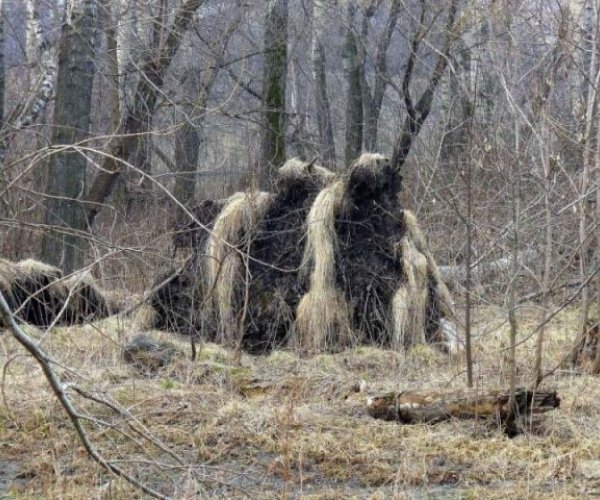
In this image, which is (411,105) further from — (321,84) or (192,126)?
(321,84)

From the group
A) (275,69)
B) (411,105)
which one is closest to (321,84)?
(275,69)

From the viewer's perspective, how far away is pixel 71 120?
1277 cm

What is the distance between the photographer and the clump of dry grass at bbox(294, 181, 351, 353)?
9188mm

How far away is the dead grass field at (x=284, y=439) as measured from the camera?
5.25 metres

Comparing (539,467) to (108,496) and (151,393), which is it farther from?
(151,393)

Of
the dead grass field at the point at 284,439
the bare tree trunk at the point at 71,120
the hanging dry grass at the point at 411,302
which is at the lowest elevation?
the dead grass field at the point at 284,439

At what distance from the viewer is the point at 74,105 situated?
12750 mm

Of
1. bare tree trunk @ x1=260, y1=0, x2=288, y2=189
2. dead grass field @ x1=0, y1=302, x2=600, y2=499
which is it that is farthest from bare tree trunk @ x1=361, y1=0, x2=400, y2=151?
dead grass field @ x1=0, y1=302, x2=600, y2=499

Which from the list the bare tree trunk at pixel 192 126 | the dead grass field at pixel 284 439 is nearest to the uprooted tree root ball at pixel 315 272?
the dead grass field at pixel 284 439

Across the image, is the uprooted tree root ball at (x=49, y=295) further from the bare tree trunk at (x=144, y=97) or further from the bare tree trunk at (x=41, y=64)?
the bare tree trunk at (x=144, y=97)

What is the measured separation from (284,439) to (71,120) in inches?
311

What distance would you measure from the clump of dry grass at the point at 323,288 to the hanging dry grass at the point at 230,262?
615 millimetres

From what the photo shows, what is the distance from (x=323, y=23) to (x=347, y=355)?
38.0ft

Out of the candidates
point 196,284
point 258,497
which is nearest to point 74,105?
point 196,284
